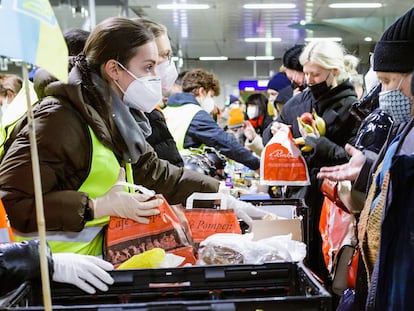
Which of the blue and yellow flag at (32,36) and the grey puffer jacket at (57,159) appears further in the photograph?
the grey puffer jacket at (57,159)

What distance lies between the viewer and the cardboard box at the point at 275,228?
1679mm

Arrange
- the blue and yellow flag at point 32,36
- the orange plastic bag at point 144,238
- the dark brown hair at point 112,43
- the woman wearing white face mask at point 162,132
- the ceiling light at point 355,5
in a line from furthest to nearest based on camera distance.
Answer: the ceiling light at point 355,5
the woman wearing white face mask at point 162,132
the dark brown hair at point 112,43
the orange plastic bag at point 144,238
the blue and yellow flag at point 32,36

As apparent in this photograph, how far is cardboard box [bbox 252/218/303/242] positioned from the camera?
1.68m

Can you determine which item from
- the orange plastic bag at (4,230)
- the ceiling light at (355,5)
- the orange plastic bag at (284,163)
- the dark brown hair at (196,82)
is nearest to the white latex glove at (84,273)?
the orange plastic bag at (4,230)

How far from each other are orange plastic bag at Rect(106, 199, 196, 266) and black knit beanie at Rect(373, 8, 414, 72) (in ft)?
2.76

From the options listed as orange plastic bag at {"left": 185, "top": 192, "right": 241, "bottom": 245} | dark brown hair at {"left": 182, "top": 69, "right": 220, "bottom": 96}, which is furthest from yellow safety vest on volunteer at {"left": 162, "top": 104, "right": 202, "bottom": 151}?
orange plastic bag at {"left": 185, "top": 192, "right": 241, "bottom": 245}

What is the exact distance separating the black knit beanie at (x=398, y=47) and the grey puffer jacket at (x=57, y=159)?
0.88 meters

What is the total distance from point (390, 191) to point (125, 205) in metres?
0.74

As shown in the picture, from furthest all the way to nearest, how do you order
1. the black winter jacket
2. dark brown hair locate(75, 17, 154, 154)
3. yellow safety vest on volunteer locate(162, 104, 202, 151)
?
yellow safety vest on volunteer locate(162, 104, 202, 151)
the black winter jacket
dark brown hair locate(75, 17, 154, 154)

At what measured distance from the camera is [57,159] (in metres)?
1.58

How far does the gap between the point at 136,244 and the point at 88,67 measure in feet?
2.06

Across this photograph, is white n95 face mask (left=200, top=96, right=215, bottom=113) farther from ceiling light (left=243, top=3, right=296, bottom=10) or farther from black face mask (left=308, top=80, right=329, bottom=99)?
ceiling light (left=243, top=3, right=296, bottom=10)

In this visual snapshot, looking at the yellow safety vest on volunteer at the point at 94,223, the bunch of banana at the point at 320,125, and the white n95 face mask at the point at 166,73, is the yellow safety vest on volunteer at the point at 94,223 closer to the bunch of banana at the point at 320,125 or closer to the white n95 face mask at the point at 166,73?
the white n95 face mask at the point at 166,73

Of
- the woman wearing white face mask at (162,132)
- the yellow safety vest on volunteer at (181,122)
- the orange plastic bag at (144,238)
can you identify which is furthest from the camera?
the yellow safety vest on volunteer at (181,122)
